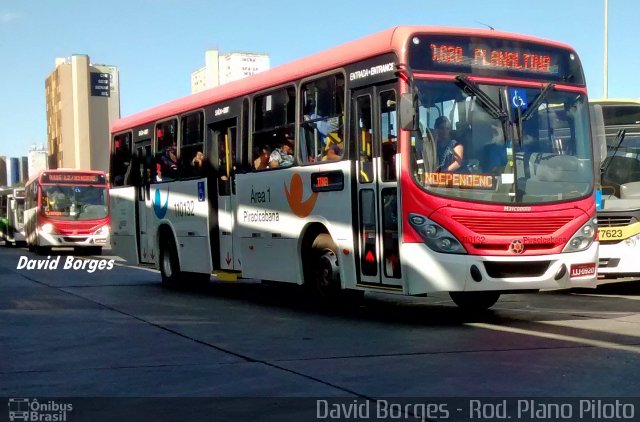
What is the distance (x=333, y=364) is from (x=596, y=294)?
811cm

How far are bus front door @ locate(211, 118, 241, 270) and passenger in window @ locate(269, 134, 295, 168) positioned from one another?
1.33 m

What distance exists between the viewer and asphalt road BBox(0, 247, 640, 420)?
6727mm

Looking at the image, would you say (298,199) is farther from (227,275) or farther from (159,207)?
(159,207)

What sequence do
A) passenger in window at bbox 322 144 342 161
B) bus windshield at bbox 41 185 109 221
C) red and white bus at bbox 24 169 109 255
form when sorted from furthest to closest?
bus windshield at bbox 41 185 109 221, red and white bus at bbox 24 169 109 255, passenger in window at bbox 322 144 342 161

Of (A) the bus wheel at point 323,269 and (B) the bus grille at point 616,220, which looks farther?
(B) the bus grille at point 616,220

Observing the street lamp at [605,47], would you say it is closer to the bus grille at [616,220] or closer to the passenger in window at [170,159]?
the bus grille at [616,220]

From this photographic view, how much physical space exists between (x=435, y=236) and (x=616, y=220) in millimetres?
5397

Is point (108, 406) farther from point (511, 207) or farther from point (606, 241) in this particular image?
point (606, 241)

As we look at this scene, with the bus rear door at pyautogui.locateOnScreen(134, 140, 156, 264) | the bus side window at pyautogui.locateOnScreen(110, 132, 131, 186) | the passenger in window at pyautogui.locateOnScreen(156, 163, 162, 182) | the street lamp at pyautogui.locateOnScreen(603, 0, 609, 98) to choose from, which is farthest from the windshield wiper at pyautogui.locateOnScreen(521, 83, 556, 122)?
the street lamp at pyautogui.locateOnScreen(603, 0, 609, 98)

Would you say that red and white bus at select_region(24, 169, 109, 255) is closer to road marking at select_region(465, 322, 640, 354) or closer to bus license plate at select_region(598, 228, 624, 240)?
bus license plate at select_region(598, 228, 624, 240)

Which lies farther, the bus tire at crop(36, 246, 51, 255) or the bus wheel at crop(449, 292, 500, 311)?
the bus tire at crop(36, 246, 51, 255)

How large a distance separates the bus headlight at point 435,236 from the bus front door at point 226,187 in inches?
179

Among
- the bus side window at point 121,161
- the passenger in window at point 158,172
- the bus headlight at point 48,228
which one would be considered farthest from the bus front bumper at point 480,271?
the bus headlight at point 48,228

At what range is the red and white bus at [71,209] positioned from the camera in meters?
33.7
